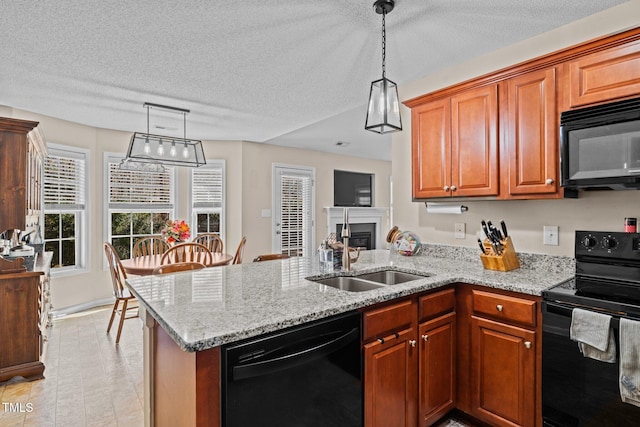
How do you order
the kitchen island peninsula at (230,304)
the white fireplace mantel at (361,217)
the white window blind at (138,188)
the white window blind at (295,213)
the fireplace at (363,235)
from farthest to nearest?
the fireplace at (363,235)
the white fireplace mantel at (361,217)
the white window blind at (295,213)
the white window blind at (138,188)
the kitchen island peninsula at (230,304)

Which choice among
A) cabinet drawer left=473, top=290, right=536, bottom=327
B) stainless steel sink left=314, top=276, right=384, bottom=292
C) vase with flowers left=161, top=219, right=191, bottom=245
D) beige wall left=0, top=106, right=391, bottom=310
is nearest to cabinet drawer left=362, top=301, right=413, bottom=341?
stainless steel sink left=314, top=276, right=384, bottom=292

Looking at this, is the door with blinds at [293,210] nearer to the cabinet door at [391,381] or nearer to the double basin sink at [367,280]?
the double basin sink at [367,280]

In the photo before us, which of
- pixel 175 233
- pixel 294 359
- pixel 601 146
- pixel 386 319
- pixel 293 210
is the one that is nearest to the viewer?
pixel 294 359

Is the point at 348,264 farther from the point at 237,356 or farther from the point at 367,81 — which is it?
the point at 367,81

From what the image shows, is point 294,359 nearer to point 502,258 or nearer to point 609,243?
point 502,258

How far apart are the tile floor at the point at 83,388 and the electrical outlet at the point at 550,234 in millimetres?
1245

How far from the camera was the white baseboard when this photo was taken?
13.4ft

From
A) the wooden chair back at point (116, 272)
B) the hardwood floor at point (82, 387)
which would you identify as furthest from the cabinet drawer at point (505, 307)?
the wooden chair back at point (116, 272)

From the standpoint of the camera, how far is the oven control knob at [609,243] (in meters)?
1.80

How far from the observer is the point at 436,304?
6.17 feet

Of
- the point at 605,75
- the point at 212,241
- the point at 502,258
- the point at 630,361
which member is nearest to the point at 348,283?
the point at 502,258

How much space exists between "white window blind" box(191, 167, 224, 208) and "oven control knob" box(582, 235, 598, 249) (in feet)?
15.3

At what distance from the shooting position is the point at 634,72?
1.70m

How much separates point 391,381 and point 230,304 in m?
0.86
